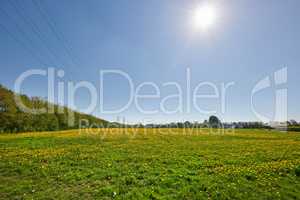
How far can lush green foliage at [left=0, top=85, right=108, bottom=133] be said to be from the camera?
49844 mm

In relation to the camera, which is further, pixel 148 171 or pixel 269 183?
pixel 148 171

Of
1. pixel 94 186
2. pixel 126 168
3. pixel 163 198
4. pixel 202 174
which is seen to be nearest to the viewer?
pixel 163 198

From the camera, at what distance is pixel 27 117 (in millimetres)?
56156

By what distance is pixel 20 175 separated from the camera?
8898 mm

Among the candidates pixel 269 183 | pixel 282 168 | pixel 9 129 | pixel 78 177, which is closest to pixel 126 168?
pixel 78 177

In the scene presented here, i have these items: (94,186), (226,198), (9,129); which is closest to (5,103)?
(9,129)

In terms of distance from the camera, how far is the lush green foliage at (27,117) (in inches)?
1962

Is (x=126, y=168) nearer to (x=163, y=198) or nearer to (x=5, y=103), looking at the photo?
(x=163, y=198)

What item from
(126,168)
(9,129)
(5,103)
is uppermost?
(5,103)

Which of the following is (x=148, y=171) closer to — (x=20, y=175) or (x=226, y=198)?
(x=226, y=198)

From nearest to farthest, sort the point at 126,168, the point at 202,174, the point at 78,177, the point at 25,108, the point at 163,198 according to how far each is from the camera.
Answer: the point at 163,198 < the point at 78,177 < the point at 202,174 < the point at 126,168 < the point at 25,108

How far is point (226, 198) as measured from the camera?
6332 millimetres

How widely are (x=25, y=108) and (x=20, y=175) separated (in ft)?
193

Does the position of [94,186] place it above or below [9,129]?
above
